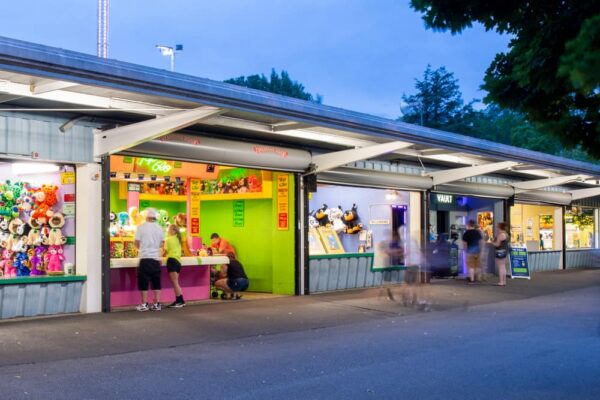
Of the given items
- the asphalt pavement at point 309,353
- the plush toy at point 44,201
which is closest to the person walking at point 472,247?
the asphalt pavement at point 309,353

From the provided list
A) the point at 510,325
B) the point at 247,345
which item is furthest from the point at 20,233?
the point at 510,325

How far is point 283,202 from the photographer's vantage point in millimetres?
16766

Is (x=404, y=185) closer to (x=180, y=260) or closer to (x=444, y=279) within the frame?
(x=444, y=279)

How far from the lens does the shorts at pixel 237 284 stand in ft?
50.9

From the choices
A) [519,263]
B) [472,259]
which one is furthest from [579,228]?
[472,259]

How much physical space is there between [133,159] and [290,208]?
3.77 m

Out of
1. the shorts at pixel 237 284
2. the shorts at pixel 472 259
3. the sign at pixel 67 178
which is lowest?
the shorts at pixel 237 284

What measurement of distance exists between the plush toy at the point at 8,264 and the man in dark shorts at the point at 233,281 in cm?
468

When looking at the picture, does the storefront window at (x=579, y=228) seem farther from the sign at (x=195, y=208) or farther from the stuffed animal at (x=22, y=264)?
the stuffed animal at (x=22, y=264)

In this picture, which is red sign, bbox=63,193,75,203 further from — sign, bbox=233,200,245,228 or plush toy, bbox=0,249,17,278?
sign, bbox=233,200,245,228

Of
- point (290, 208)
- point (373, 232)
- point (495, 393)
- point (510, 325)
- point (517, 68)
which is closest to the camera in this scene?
point (517, 68)

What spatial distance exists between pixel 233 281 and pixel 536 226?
15574 mm

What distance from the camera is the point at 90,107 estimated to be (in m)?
12.3

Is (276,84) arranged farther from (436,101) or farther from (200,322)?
(200,322)
